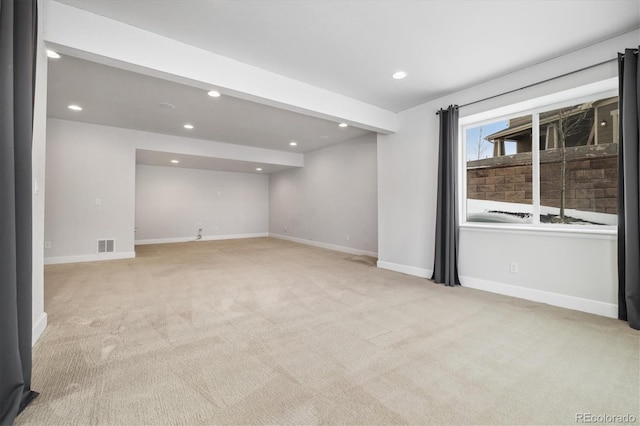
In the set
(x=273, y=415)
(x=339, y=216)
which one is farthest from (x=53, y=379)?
(x=339, y=216)

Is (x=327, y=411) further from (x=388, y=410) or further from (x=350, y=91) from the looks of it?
(x=350, y=91)

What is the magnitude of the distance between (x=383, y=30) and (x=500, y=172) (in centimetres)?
245

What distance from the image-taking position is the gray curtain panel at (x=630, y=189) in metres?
2.40

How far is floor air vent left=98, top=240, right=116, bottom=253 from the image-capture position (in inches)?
213

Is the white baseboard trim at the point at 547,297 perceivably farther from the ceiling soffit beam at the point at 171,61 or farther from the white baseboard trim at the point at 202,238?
the white baseboard trim at the point at 202,238

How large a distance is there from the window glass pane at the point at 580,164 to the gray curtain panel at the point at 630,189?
41 centimetres

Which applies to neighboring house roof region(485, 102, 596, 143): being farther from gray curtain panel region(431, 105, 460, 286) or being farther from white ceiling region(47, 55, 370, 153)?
white ceiling region(47, 55, 370, 153)

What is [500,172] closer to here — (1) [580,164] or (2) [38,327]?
(1) [580,164]

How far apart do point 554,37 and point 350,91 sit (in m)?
2.15

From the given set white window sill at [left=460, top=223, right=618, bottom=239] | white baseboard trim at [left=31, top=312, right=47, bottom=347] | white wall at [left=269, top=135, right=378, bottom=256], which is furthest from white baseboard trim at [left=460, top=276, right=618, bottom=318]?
white baseboard trim at [left=31, top=312, right=47, bottom=347]

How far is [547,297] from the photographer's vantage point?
9.92 ft

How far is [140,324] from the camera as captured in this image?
2477 millimetres

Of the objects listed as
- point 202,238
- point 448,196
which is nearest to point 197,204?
point 202,238

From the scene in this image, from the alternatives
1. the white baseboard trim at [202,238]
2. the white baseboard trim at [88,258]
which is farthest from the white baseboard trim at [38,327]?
the white baseboard trim at [202,238]
